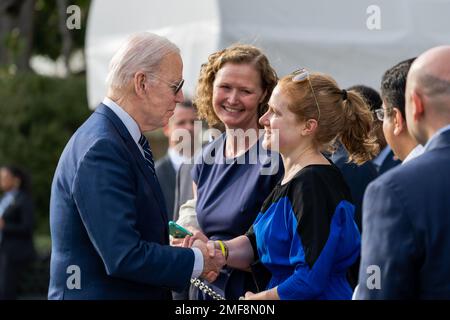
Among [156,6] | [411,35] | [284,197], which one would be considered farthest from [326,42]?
[284,197]

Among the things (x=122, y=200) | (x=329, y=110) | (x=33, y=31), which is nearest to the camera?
(x=122, y=200)

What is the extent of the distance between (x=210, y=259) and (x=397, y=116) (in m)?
0.97

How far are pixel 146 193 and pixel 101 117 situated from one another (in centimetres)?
33

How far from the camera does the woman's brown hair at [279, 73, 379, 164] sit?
3.59 m

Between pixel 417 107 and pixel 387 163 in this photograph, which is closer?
pixel 417 107

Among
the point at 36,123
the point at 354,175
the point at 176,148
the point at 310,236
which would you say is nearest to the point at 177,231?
the point at 310,236

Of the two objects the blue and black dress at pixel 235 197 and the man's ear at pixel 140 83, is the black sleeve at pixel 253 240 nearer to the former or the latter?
the blue and black dress at pixel 235 197

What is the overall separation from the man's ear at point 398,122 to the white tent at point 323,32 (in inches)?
75.9

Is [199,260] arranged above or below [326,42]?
below

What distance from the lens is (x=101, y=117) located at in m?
3.30

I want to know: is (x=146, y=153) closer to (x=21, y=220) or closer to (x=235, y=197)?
(x=235, y=197)

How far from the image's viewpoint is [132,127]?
3346mm

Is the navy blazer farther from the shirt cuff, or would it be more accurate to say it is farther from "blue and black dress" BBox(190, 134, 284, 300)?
the shirt cuff
